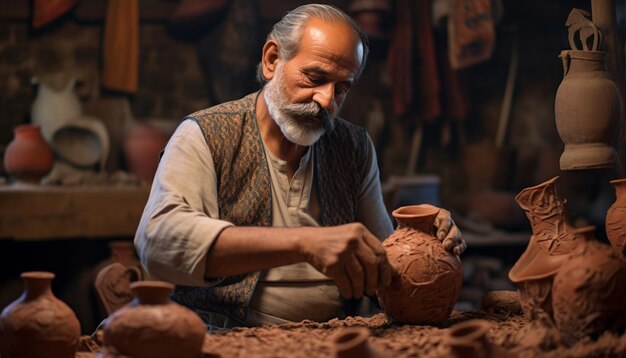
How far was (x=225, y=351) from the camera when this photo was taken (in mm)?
2416

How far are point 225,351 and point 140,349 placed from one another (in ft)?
0.92

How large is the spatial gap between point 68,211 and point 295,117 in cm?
268

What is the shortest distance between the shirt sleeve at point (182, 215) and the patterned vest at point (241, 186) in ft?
0.23

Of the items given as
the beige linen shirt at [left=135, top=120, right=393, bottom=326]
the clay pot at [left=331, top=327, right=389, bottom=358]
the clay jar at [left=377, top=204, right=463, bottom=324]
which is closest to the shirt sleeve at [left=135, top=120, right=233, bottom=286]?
the beige linen shirt at [left=135, top=120, right=393, bottom=326]

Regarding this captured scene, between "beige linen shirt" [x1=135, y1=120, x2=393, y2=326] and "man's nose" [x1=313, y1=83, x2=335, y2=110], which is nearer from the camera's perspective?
"beige linen shirt" [x1=135, y1=120, x2=393, y2=326]

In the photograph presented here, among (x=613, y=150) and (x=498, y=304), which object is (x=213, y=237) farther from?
(x=613, y=150)

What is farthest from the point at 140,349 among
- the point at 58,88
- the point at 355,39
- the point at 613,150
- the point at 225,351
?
the point at 58,88

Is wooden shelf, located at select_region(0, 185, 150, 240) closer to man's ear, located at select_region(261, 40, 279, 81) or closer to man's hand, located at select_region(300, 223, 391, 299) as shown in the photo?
man's ear, located at select_region(261, 40, 279, 81)

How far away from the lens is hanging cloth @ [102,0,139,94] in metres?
6.15

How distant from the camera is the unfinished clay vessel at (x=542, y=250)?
2.46 metres

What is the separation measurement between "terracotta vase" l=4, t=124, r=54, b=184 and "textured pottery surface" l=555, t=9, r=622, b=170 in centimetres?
381

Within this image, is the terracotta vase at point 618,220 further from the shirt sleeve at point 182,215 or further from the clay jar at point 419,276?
the shirt sleeve at point 182,215

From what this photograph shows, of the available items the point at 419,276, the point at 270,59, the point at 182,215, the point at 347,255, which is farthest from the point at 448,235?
the point at 270,59

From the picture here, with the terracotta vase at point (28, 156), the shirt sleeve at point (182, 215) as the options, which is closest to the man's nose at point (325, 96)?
the shirt sleeve at point (182, 215)
